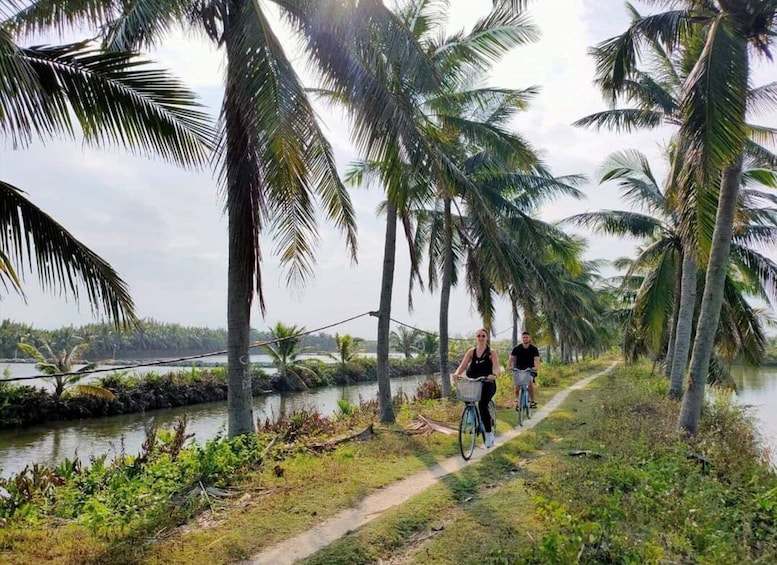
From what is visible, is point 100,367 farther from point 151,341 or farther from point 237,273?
point 151,341

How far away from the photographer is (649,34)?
9906 millimetres

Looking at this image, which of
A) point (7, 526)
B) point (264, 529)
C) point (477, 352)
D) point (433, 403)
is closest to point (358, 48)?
point (477, 352)

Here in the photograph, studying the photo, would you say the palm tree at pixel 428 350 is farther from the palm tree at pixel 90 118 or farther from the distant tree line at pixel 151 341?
the palm tree at pixel 90 118

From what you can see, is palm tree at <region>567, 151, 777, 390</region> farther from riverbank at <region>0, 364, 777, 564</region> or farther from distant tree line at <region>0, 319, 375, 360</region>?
distant tree line at <region>0, 319, 375, 360</region>

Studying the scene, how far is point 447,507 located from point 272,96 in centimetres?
450

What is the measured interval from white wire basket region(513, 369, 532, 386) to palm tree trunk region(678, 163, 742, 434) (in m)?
2.69

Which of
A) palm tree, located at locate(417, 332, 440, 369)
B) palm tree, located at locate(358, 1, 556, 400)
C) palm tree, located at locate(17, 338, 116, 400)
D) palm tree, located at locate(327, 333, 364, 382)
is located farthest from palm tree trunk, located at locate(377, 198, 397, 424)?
palm tree, located at locate(417, 332, 440, 369)

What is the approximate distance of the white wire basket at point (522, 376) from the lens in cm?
1079

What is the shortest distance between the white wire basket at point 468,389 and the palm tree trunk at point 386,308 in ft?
14.9

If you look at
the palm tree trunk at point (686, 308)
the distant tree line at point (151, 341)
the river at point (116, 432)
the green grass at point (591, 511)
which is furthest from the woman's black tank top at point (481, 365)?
the distant tree line at point (151, 341)

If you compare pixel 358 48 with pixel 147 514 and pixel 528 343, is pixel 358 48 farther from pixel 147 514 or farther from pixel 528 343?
pixel 528 343

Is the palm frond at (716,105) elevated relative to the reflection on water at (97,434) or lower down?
elevated

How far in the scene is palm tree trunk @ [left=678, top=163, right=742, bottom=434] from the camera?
8.90 m

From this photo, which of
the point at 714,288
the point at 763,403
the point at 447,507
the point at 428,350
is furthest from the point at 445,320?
the point at 428,350
